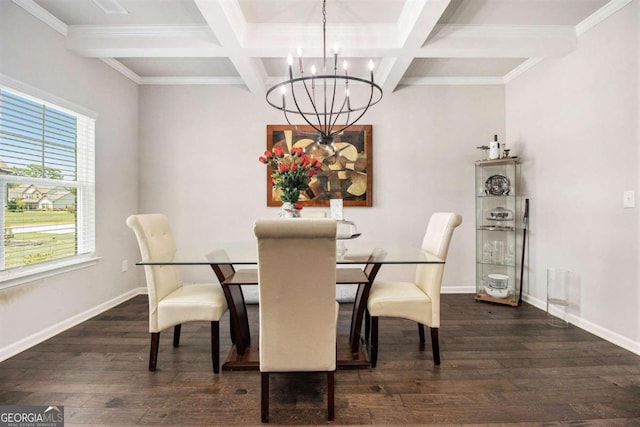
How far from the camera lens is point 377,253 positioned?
2305 millimetres

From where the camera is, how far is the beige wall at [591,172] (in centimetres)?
239

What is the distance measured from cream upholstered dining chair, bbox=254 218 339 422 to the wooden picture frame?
2.39m

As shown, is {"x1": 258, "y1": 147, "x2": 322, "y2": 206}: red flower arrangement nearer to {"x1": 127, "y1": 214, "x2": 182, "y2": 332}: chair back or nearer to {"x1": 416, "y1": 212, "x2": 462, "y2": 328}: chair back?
{"x1": 127, "y1": 214, "x2": 182, "y2": 332}: chair back

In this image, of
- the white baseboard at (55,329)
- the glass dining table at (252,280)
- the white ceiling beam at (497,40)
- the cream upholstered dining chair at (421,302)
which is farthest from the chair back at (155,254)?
the white ceiling beam at (497,40)

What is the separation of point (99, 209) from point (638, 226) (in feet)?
15.2

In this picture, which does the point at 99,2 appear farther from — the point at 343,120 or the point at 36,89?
the point at 343,120

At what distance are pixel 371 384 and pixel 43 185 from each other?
2.93 m

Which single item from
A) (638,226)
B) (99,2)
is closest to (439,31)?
(638,226)

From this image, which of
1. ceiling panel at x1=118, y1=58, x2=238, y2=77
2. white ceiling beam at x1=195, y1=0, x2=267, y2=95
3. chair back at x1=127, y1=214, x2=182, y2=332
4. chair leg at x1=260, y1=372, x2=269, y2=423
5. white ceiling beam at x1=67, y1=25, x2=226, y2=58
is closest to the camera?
chair leg at x1=260, y1=372, x2=269, y2=423

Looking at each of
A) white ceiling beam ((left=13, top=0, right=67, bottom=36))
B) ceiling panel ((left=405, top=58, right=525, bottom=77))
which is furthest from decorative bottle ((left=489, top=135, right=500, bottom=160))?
white ceiling beam ((left=13, top=0, right=67, bottom=36))

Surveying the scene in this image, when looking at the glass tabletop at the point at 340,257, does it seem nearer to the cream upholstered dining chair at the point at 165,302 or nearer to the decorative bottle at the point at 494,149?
the cream upholstered dining chair at the point at 165,302

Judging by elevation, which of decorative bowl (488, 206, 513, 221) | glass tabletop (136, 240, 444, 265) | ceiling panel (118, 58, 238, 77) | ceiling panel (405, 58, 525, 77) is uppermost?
ceiling panel (405, 58, 525, 77)

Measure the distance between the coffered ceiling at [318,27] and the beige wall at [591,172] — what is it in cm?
28

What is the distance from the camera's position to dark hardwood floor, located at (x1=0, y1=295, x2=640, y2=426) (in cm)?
163
